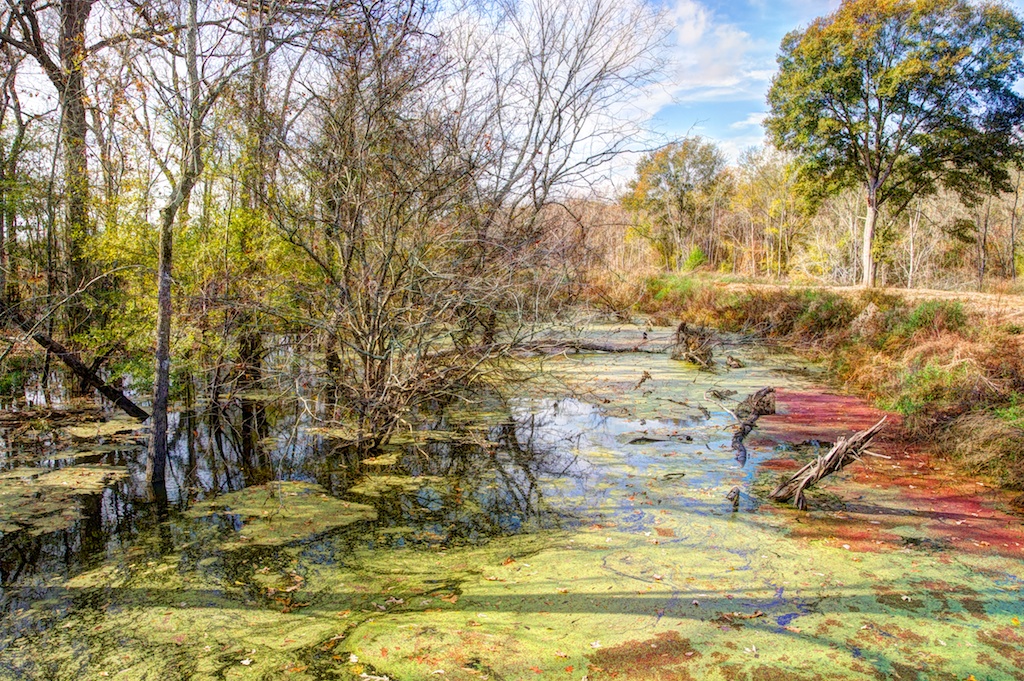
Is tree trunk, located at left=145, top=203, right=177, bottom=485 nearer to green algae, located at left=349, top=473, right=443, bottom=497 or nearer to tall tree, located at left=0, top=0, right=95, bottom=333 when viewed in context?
green algae, located at left=349, top=473, right=443, bottom=497

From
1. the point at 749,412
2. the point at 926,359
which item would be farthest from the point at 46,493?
the point at 926,359

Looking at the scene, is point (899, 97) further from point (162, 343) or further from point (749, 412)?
point (162, 343)

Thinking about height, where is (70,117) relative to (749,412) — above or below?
above

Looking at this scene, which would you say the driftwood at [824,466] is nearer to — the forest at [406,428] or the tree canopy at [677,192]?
the forest at [406,428]

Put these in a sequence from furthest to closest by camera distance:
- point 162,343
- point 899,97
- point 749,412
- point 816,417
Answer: point 899,97, point 816,417, point 749,412, point 162,343

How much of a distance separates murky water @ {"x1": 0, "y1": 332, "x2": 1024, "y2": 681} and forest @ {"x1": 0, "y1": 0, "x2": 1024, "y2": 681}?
30mm

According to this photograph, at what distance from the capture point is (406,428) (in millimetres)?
7773

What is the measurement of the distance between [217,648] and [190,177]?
12.5 ft

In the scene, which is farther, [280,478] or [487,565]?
[280,478]

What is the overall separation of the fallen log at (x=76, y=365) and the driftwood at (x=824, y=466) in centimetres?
735

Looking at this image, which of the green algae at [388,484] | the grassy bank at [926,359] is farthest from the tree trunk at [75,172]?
the grassy bank at [926,359]

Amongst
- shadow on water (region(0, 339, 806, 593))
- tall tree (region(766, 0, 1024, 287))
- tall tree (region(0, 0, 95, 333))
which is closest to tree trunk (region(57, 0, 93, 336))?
tall tree (region(0, 0, 95, 333))

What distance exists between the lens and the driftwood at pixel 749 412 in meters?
7.44

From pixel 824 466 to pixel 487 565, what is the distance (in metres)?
3.02
